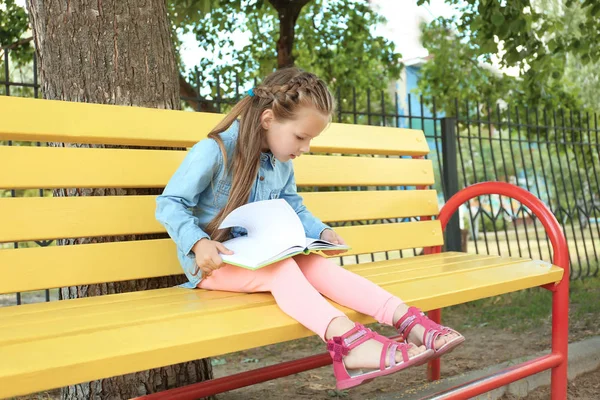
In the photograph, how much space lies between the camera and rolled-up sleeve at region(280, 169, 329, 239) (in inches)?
90.0


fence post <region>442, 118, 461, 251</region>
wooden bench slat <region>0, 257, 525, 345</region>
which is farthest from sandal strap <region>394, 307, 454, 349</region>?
fence post <region>442, 118, 461, 251</region>

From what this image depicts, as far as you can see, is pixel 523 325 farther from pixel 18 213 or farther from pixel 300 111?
pixel 18 213

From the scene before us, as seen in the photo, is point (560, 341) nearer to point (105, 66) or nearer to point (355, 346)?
point (355, 346)

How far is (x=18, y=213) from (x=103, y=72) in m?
0.67

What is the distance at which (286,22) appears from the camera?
595 centimetres

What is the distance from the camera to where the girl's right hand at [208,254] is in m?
1.82

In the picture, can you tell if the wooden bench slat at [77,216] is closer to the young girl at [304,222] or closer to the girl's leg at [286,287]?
the young girl at [304,222]

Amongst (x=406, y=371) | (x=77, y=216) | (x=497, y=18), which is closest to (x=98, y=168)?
(x=77, y=216)

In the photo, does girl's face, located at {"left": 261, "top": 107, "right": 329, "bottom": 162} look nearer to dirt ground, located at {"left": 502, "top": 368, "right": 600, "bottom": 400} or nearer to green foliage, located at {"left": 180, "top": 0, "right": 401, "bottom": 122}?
dirt ground, located at {"left": 502, "top": 368, "right": 600, "bottom": 400}

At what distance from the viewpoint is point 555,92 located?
8.89 metres

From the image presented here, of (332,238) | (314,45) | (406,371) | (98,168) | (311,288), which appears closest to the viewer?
(311,288)

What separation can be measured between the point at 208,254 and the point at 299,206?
0.59 metres

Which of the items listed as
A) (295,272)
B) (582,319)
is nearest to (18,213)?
(295,272)

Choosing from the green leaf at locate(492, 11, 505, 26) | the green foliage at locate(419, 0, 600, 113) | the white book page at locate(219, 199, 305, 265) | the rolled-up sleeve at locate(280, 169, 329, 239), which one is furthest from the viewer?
the green foliage at locate(419, 0, 600, 113)
